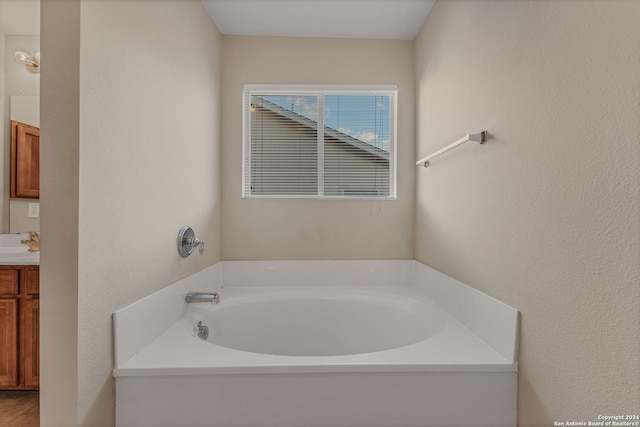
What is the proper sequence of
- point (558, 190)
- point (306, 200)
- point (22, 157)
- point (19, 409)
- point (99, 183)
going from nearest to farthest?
point (558, 190) < point (99, 183) < point (19, 409) < point (22, 157) < point (306, 200)

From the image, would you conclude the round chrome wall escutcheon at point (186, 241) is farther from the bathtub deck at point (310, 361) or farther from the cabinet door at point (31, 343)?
the cabinet door at point (31, 343)

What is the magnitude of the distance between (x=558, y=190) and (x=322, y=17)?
177cm

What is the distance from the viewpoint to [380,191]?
234cm

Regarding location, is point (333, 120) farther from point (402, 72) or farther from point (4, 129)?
point (4, 129)

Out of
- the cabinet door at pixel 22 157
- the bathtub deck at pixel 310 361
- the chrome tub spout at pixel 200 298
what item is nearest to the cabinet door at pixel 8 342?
the cabinet door at pixel 22 157

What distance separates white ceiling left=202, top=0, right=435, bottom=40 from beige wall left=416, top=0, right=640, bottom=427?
557mm

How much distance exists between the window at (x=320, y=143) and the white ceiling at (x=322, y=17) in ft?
1.25

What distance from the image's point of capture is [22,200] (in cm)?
214

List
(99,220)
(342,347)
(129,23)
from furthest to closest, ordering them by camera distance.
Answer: (342,347), (129,23), (99,220)

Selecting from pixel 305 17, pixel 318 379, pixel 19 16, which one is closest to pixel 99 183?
pixel 318 379

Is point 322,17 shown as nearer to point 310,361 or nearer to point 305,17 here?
point 305,17

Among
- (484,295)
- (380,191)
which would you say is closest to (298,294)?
(380,191)

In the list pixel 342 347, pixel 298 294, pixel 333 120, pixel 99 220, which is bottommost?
pixel 342 347

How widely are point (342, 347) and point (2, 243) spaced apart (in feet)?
7.66
